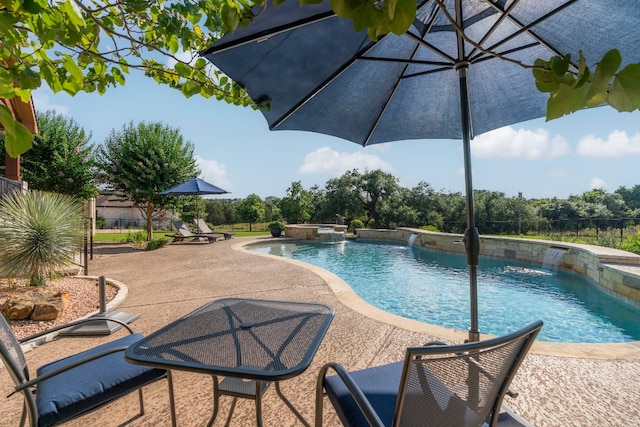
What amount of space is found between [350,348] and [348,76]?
252 cm

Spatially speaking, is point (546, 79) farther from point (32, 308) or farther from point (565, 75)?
point (32, 308)

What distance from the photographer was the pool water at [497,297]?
4.63 meters

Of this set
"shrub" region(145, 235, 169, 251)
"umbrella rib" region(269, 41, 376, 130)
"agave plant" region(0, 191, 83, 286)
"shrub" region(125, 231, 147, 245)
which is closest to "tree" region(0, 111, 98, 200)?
"shrub" region(125, 231, 147, 245)

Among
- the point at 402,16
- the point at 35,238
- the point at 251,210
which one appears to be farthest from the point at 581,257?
the point at 251,210

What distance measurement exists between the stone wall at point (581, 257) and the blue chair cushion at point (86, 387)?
2394 mm

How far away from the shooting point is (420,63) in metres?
2.22

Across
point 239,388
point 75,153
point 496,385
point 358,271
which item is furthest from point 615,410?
point 75,153

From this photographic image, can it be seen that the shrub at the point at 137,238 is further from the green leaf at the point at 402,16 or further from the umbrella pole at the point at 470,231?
the green leaf at the point at 402,16

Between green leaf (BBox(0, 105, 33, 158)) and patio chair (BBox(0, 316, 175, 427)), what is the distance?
50.5 inches

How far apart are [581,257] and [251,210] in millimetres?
21264

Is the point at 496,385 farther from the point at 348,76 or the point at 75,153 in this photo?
the point at 75,153

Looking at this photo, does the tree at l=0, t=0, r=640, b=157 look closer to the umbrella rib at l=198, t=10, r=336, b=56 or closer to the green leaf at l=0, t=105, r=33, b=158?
the green leaf at l=0, t=105, r=33, b=158

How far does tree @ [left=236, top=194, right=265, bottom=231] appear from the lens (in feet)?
82.3

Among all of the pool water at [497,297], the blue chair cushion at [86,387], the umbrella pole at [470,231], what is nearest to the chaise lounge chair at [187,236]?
the pool water at [497,297]
